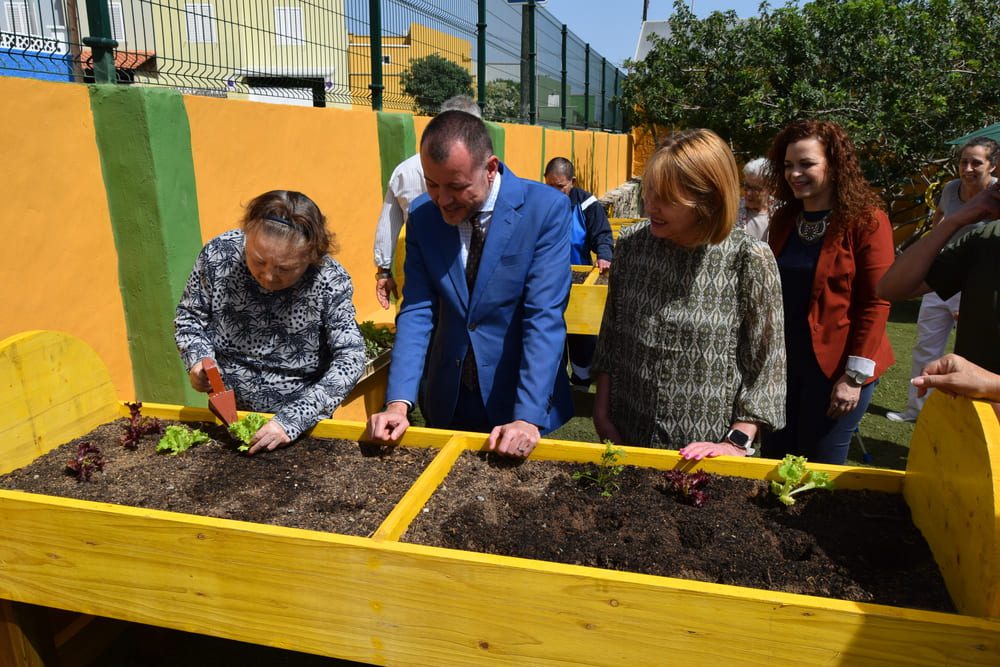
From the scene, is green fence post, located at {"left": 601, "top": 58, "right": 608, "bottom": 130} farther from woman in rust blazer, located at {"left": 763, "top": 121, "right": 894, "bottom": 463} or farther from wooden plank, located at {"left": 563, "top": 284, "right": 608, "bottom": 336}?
woman in rust blazer, located at {"left": 763, "top": 121, "right": 894, "bottom": 463}

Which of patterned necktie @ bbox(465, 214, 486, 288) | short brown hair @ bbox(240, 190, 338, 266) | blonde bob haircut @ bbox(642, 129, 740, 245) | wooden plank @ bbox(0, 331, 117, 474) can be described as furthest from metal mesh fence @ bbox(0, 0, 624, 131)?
blonde bob haircut @ bbox(642, 129, 740, 245)

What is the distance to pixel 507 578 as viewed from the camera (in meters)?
1.57

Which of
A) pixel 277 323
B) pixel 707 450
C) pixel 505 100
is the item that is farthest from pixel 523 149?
pixel 707 450

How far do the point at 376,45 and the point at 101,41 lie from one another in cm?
317

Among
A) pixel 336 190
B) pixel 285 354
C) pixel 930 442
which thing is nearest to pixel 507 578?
pixel 930 442

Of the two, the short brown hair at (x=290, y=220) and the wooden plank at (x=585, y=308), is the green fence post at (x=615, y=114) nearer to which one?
the wooden plank at (x=585, y=308)

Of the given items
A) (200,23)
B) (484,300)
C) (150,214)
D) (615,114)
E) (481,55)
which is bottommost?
(484,300)

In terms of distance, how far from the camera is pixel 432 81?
7.72 m

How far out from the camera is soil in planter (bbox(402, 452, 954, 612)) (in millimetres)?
1698

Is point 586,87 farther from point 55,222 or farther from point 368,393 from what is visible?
point 55,222

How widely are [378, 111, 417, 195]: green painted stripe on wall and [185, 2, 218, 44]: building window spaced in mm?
2116

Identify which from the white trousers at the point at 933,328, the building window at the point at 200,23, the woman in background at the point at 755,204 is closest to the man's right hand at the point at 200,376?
the building window at the point at 200,23

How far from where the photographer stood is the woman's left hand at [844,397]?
2742 mm

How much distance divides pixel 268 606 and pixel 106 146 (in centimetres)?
273
